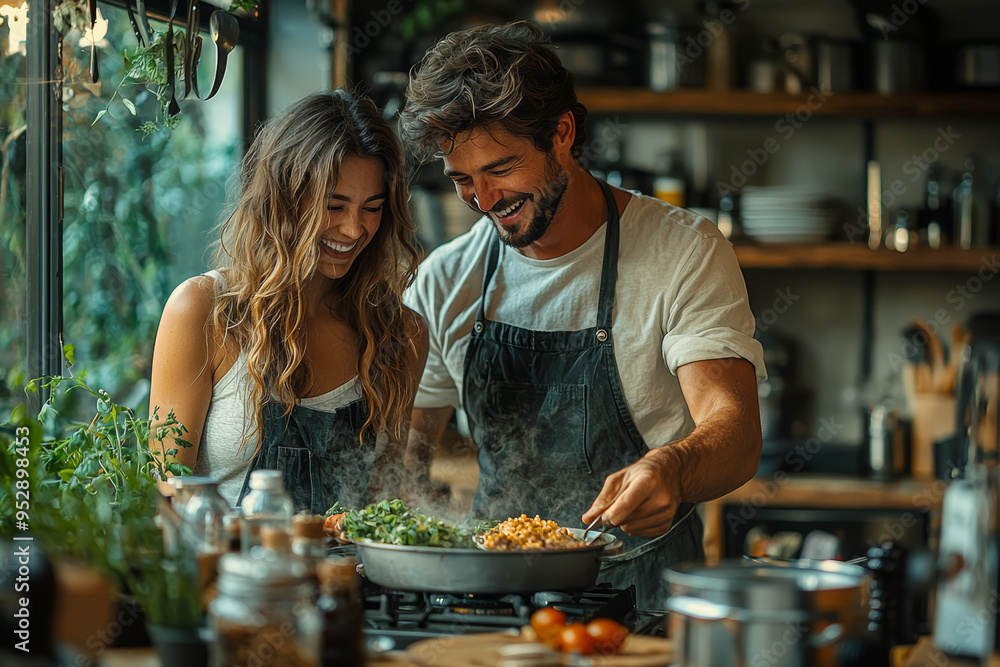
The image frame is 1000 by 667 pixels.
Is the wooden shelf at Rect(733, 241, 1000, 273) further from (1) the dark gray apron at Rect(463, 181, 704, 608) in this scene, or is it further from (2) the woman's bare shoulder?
(2) the woman's bare shoulder

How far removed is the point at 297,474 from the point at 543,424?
1.84 ft

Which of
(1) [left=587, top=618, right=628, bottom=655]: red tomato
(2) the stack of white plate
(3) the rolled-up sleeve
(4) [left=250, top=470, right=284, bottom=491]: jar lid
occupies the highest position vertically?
(2) the stack of white plate

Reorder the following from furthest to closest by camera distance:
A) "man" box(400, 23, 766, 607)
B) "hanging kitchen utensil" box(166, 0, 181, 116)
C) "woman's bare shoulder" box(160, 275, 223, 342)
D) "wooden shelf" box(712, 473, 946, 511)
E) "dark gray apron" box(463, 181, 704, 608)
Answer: "wooden shelf" box(712, 473, 946, 511) < "dark gray apron" box(463, 181, 704, 608) < "man" box(400, 23, 766, 607) < "woman's bare shoulder" box(160, 275, 223, 342) < "hanging kitchen utensil" box(166, 0, 181, 116)

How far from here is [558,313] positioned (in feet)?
6.97

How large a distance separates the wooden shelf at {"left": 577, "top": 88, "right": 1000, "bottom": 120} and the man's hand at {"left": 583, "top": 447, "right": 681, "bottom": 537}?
210 cm

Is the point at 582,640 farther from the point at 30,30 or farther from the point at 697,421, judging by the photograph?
the point at 30,30

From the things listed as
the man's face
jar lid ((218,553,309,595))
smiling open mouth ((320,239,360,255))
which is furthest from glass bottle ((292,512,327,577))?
the man's face

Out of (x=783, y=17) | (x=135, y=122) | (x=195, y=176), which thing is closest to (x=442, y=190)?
(x=195, y=176)

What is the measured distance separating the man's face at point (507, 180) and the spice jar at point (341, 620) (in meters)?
1.02

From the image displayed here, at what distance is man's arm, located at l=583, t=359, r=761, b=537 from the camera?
1501 millimetres

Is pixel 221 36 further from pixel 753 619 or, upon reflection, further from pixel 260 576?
pixel 753 619

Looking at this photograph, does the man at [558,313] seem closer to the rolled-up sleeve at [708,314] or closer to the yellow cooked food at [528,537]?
the rolled-up sleeve at [708,314]

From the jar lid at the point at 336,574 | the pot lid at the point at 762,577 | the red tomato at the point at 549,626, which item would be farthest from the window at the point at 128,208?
the pot lid at the point at 762,577

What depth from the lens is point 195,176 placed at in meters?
3.11
